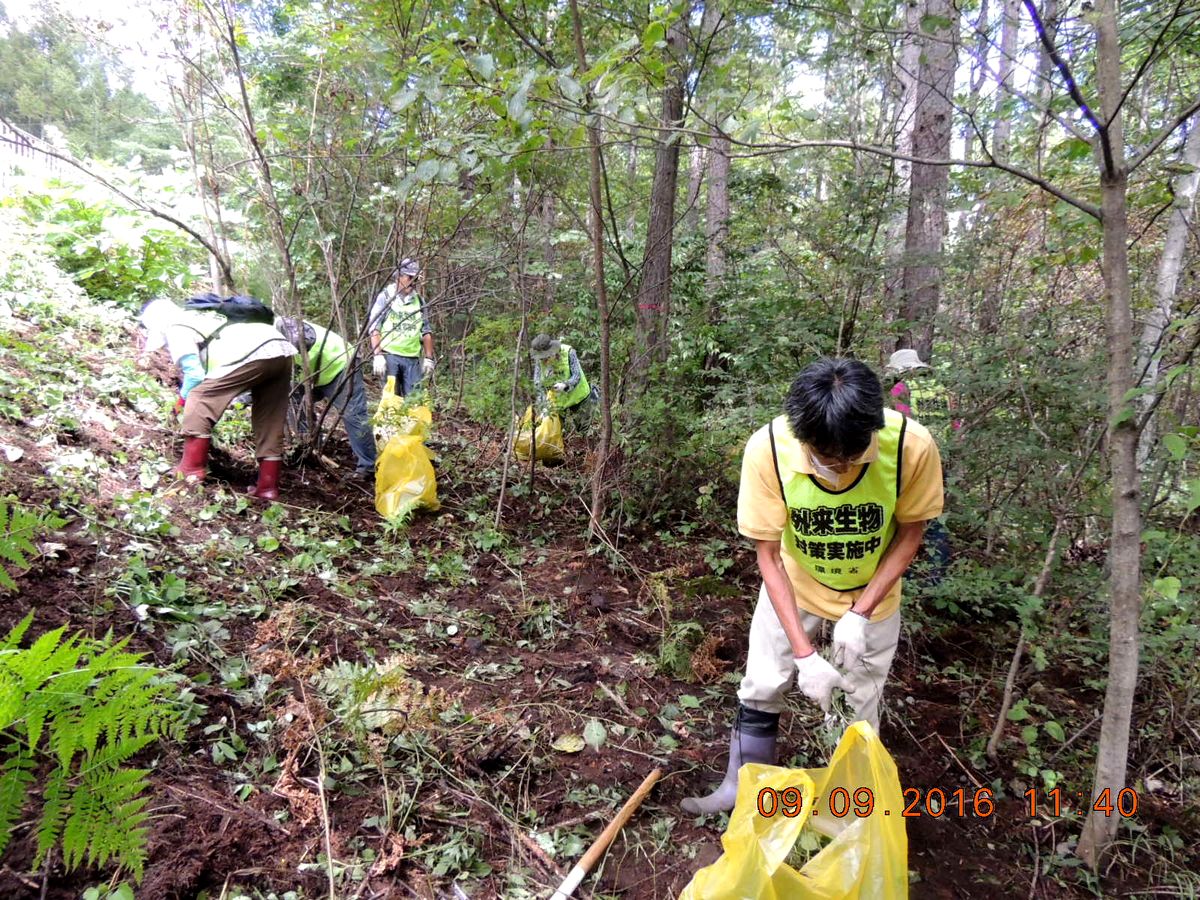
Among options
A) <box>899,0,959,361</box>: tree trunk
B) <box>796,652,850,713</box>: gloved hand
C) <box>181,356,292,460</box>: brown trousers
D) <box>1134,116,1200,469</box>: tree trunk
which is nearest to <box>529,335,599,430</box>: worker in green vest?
<box>181,356,292,460</box>: brown trousers

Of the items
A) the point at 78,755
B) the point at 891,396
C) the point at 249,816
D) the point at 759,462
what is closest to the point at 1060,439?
the point at 891,396

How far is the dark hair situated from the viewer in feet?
5.24

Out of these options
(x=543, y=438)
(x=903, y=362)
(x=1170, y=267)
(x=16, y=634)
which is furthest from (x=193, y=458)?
(x=1170, y=267)

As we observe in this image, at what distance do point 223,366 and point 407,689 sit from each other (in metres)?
2.42

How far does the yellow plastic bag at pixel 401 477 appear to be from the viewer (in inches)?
157

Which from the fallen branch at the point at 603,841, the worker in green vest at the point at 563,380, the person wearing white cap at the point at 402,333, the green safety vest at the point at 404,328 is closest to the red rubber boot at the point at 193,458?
the person wearing white cap at the point at 402,333

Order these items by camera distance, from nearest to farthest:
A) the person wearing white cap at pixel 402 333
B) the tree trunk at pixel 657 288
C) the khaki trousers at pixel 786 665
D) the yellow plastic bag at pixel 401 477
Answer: the khaki trousers at pixel 786 665
the yellow plastic bag at pixel 401 477
the tree trunk at pixel 657 288
the person wearing white cap at pixel 402 333

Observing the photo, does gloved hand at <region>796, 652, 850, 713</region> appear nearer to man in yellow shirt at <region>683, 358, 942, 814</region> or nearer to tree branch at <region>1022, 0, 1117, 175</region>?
man in yellow shirt at <region>683, 358, 942, 814</region>

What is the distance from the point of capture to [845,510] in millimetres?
1871

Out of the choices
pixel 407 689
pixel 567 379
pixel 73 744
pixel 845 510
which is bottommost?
pixel 407 689

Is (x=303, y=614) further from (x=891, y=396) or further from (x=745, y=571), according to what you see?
(x=891, y=396)

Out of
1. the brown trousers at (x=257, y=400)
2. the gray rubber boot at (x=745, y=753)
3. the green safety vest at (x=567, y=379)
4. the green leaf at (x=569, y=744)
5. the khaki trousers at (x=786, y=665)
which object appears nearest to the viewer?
the khaki trousers at (x=786, y=665)

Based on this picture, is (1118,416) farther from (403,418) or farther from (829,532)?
(403,418)

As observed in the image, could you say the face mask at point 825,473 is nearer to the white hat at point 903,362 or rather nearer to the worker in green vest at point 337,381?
the white hat at point 903,362
